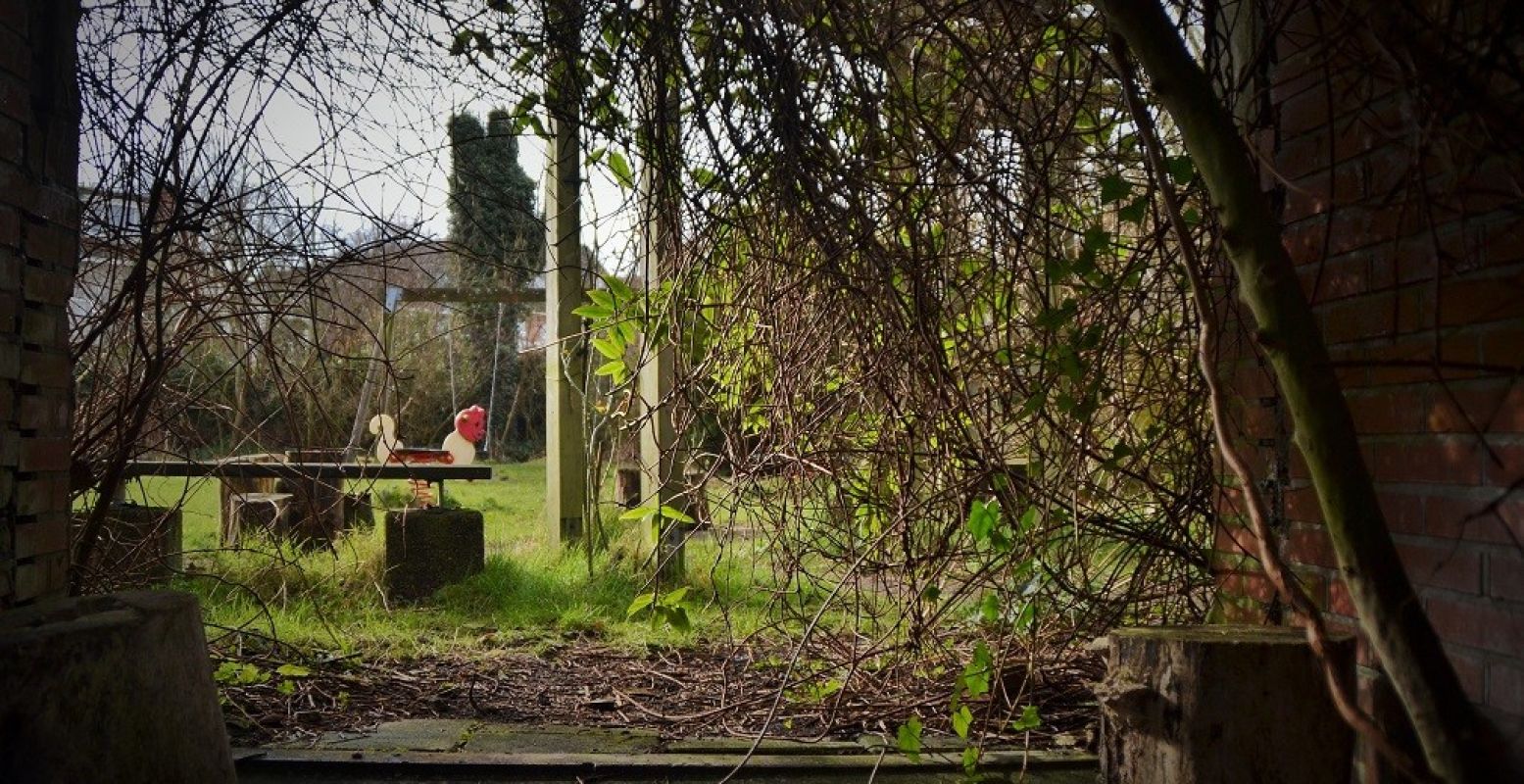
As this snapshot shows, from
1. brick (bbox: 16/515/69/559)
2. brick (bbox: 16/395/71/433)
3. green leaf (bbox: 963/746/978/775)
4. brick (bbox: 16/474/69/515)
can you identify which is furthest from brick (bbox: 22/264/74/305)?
green leaf (bbox: 963/746/978/775)

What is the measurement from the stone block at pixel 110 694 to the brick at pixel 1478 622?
2605mm

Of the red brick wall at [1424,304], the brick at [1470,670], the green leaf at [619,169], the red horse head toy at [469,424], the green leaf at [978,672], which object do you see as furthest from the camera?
the red horse head toy at [469,424]

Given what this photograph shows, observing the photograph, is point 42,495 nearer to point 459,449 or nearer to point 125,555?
point 125,555

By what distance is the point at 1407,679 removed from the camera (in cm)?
159

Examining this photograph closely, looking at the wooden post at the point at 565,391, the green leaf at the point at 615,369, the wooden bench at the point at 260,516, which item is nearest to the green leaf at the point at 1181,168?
the green leaf at the point at 615,369

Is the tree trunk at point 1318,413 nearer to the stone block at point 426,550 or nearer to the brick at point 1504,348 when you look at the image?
the brick at point 1504,348

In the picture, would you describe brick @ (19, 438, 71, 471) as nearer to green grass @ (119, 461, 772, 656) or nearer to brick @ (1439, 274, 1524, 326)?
green grass @ (119, 461, 772, 656)

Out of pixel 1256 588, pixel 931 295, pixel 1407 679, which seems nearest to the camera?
pixel 1407 679

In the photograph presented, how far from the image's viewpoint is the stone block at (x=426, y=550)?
6.11 metres

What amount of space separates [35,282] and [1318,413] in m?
3.07

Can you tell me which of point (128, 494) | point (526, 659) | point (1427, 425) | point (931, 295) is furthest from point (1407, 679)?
point (128, 494)

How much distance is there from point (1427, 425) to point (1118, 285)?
39.7 inches

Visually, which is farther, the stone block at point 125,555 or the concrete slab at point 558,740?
the stone block at point 125,555

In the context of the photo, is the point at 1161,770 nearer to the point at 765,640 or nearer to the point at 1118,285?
the point at 1118,285
